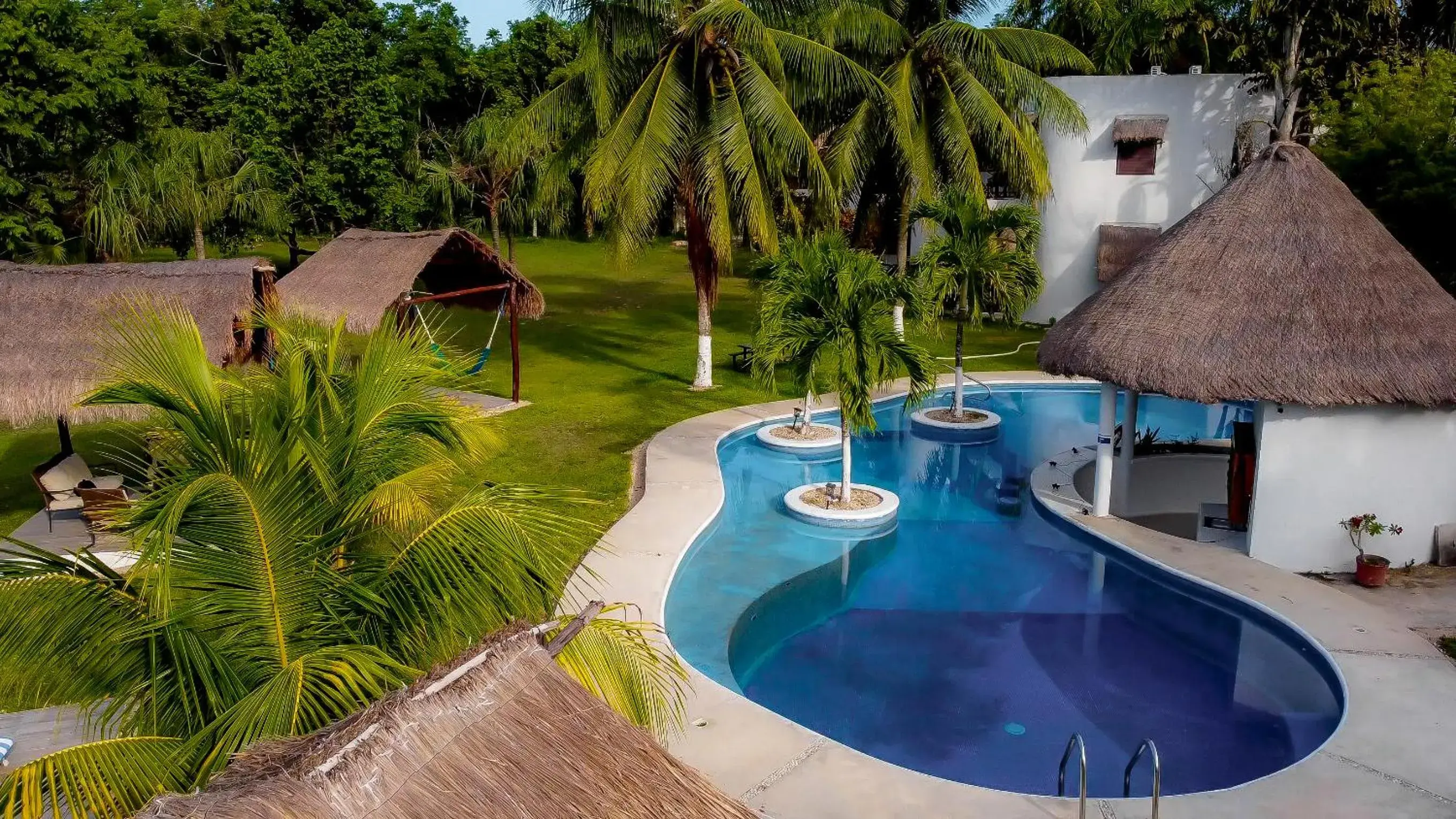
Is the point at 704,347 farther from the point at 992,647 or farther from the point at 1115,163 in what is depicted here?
the point at 1115,163

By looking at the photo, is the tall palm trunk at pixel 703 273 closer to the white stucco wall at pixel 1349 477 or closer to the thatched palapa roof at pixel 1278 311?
the thatched palapa roof at pixel 1278 311

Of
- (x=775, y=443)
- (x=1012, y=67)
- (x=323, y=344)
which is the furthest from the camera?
(x=1012, y=67)

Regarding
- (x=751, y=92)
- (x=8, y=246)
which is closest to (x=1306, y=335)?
(x=751, y=92)

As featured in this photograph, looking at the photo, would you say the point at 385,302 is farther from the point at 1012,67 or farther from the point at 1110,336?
the point at 1012,67

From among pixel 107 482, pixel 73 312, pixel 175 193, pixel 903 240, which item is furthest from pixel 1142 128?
pixel 107 482

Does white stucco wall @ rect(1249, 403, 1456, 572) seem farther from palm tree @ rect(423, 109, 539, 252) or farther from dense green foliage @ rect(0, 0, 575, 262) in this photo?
palm tree @ rect(423, 109, 539, 252)

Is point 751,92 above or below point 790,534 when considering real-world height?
above

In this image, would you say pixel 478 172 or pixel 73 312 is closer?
pixel 73 312

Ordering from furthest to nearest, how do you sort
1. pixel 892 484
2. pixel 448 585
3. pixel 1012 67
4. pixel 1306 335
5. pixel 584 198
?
1. pixel 1012 67
2. pixel 584 198
3. pixel 892 484
4. pixel 1306 335
5. pixel 448 585
